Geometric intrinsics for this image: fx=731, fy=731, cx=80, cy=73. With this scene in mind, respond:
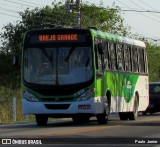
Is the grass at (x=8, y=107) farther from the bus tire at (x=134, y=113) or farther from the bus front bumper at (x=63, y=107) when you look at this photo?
the bus front bumper at (x=63, y=107)

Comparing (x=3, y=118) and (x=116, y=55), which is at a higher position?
(x=116, y=55)

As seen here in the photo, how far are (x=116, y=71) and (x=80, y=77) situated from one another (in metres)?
3.30

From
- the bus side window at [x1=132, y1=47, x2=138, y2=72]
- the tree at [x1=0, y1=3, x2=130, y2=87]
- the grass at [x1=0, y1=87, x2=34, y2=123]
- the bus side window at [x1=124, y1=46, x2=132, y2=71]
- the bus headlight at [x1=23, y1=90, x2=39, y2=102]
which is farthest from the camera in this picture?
the tree at [x1=0, y1=3, x2=130, y2=87]

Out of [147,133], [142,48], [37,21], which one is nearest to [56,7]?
[37,21]

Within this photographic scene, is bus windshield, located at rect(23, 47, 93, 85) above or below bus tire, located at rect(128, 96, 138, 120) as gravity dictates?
above

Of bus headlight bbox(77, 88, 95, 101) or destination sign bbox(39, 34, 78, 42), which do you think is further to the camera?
destination sign bbox(39, 34, 78, 42)

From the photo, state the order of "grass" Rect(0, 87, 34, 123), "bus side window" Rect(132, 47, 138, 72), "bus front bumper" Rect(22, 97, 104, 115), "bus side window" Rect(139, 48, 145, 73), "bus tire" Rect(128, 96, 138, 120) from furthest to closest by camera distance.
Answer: "grass" Rect(0, 87, 34, 123) < "bus side window" Rect(139, 48, 145, 73) < "bus tire" Rect(128, 96, 138, 120) < "bus side window" Rect(132, 47, 138, 72) < "bus front bumper" Rect(22, 97, 104, 115)

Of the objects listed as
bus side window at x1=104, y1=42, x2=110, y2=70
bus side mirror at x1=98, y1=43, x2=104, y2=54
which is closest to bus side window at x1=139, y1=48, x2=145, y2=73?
bus side window at x1=104, y1=42, x2=110, y2=70

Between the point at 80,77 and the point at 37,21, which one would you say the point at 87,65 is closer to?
the point at 80,77

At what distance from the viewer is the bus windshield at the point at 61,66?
987 inches

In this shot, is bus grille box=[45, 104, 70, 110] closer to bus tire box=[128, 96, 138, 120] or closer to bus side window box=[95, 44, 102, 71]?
bus side window box=[95, 44, 102, 71]

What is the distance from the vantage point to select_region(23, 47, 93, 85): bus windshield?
25078 mm

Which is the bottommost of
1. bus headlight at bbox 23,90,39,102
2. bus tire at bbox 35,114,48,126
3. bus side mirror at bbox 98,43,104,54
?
bus tire at bbox 35,114,48,126

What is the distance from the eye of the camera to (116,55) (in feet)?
91.7
